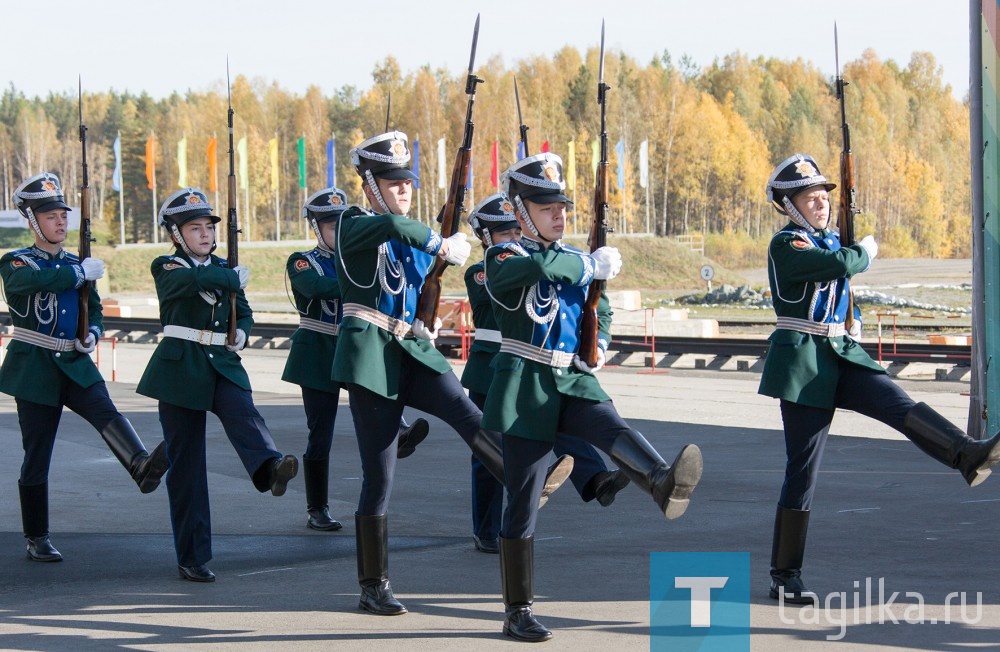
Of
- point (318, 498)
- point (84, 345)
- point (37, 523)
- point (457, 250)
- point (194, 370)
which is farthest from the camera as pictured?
point (318, 498)


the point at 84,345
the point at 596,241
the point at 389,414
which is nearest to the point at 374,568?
the point at 389,414

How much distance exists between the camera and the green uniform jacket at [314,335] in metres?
8.82

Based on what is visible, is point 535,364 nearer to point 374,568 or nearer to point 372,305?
point 372,305

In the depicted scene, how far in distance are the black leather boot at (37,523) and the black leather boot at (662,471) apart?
3.50m

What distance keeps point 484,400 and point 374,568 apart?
1992 mm

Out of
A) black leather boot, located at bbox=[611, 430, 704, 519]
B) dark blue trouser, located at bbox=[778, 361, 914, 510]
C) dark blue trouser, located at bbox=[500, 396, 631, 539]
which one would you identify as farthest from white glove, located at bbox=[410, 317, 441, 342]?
dark blue trouser, located at bbox=[778, 361, 914, 510]

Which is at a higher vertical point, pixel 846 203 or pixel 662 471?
pixel 846 203

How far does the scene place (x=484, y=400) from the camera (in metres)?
8.38

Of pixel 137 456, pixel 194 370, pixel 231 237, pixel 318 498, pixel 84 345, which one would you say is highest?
pixel 231 237

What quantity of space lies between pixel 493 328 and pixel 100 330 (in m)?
2.29

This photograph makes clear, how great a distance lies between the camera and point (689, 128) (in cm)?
9275

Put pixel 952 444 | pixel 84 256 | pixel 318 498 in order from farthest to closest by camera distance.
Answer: pixel 318 498, pixel 84 256, pixel 952 444

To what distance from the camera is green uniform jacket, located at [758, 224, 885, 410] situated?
6699mm

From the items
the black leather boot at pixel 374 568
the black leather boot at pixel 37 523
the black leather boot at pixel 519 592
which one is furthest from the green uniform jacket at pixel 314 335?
the black leather boot at pixel 519 592
